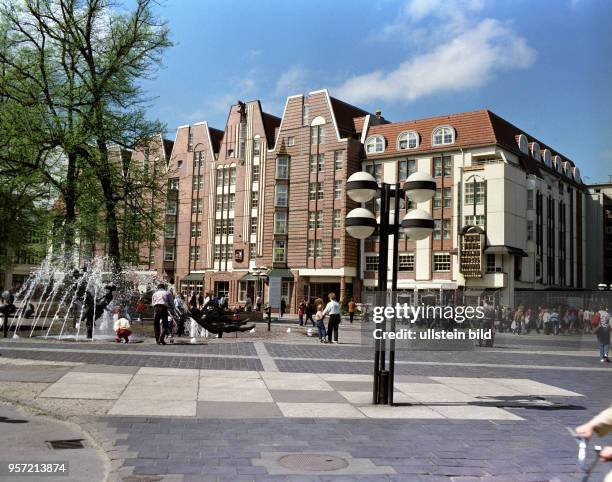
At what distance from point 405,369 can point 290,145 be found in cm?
5081

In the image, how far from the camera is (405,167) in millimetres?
58469

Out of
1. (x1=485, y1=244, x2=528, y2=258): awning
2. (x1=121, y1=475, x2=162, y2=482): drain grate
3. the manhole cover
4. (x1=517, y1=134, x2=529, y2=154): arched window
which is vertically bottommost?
(x1=121, y1=475, x2=162, y2=482): drain grate

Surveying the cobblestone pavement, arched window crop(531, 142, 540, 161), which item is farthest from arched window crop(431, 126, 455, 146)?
the cobblestone pavement

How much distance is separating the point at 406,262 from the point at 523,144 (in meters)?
15.2

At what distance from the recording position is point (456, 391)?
1144cm

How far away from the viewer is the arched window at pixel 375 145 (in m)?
60.4

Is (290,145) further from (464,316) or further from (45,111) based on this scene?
(464,316)

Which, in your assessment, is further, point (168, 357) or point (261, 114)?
point (261, 114)

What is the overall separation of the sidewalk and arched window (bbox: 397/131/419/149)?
53.2 metres

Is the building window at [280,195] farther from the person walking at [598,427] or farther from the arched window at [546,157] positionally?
the person walking at [598,427]

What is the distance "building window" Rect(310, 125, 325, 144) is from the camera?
6166 centimetres

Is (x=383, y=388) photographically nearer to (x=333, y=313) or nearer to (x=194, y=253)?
(x=333, y=313)

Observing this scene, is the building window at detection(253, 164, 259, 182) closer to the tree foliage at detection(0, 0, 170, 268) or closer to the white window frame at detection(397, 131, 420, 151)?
the white window frame at detection(397, 131, 420, 151)

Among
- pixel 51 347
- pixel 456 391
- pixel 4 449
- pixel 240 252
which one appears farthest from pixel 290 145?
pixel 4 449
